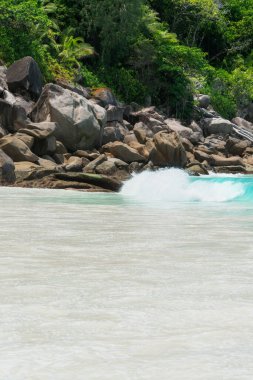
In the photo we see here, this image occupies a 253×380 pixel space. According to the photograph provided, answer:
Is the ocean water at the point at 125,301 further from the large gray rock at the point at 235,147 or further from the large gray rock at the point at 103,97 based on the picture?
the large gray rock at the point at 235,147

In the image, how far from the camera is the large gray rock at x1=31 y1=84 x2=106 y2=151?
2797cm

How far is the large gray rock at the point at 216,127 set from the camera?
44.3 metres

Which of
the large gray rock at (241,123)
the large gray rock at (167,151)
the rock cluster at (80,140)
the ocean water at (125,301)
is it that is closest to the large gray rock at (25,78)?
the rock cluster at (80,140)

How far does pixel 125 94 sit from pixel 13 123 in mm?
16401

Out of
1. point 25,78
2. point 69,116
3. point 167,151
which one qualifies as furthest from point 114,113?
point 69,116

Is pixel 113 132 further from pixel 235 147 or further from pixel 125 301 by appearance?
pixel 125 301

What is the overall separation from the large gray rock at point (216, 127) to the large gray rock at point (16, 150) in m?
23.1

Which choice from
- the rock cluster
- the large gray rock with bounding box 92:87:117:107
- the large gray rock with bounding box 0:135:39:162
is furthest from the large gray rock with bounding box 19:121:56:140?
the large gray rock with bounding box 92:87:117:107

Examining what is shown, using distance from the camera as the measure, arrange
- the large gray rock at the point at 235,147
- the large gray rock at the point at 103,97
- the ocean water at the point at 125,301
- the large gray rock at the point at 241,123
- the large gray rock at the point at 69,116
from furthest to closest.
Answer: the large gray rock at the point at 241,123
the large gray rock at the point at 235,147
the large gray rock at the point at 103,97
the large gray rock at the point at 69,116
the ocean water at the point at 125,301

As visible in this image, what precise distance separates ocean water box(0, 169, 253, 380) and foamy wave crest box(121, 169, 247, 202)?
804 centimetres

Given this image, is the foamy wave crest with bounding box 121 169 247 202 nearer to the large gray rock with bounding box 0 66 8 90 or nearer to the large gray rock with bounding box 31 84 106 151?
the large gray rock with bounding box 31 84 106 151

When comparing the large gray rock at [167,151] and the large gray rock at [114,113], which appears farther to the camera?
the large gray rock at [114,113]

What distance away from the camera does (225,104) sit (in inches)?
1991

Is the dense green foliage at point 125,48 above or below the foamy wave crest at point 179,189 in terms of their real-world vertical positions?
above
